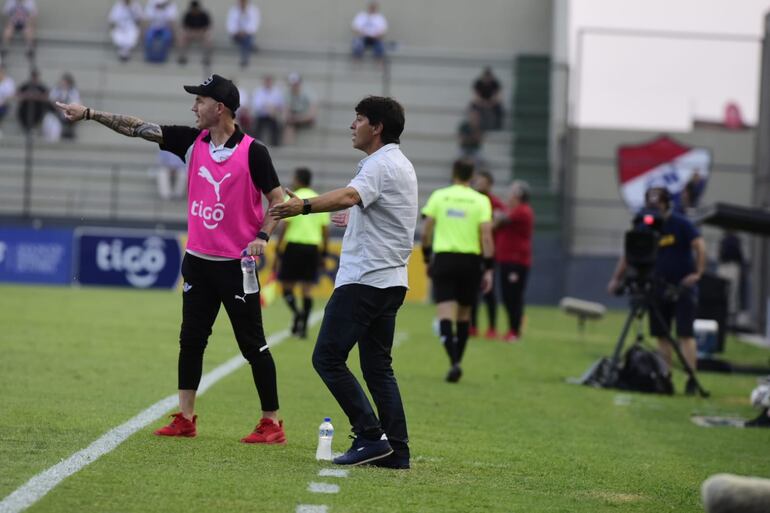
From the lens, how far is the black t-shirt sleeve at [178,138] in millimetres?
8125

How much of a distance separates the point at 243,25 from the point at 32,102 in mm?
5581

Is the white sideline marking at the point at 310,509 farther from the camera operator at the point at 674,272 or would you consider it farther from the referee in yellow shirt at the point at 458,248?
the camera operator at the point at 674,272

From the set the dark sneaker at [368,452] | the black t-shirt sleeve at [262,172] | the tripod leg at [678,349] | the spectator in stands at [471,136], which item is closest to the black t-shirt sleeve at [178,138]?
the black t-shirt sleeve at [262,172]

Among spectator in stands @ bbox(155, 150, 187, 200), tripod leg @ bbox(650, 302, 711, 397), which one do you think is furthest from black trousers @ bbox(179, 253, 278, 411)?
spectator in stands @ bbox(155, 150, 187, 200)

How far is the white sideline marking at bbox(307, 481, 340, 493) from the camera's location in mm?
6680

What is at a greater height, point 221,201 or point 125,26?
point 125,26

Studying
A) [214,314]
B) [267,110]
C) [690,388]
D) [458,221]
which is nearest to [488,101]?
[267,110]

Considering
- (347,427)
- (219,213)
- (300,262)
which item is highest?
(219,213)

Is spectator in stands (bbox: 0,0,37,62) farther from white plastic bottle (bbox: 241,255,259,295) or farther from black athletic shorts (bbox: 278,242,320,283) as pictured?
white plastic bottle (bbox: 241,255,259,295)

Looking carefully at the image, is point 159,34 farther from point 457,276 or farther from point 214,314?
point 214,314

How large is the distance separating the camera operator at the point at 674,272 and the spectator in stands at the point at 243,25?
21.0 m

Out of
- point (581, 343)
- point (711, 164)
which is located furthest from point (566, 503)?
point (711, 164)

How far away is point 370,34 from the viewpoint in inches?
1350

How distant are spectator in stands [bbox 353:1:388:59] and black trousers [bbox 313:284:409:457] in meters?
26.9
